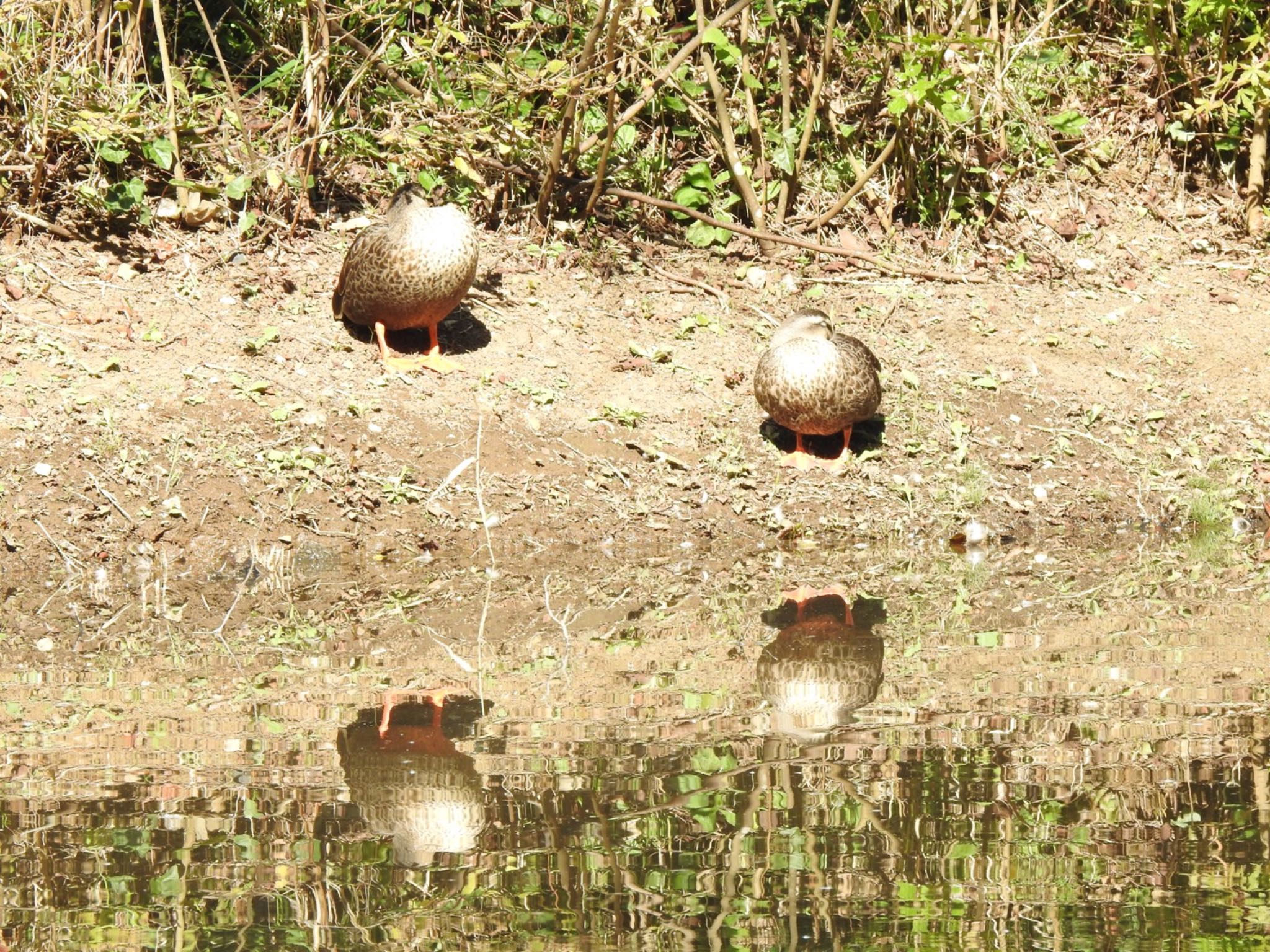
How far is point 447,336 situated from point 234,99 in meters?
2.15

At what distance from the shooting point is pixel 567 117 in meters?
8.49

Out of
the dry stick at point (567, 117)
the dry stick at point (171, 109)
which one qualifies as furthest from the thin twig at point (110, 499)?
the dry stick at point (567, 117)

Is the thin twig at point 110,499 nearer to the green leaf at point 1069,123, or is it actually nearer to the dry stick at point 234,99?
the dry stick at point 234,99

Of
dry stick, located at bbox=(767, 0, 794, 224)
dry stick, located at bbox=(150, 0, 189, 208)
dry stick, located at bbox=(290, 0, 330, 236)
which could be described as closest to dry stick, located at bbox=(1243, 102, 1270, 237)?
dry stick, located at bbox=(767, 0, 794, 224)

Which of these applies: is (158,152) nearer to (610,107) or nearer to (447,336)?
(447,336)

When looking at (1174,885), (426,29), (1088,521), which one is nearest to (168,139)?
(426,29)

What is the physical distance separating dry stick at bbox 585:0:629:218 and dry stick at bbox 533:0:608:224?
2.8 inches

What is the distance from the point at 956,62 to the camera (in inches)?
365

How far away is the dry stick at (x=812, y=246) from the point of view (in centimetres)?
897

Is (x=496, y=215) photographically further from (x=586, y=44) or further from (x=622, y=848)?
(x=622, y=848)

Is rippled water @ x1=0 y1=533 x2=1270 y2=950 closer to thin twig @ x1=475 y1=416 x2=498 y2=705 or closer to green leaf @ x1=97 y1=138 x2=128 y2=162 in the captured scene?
thin twig @ x1=475 y1=416 x2=498 y2=705

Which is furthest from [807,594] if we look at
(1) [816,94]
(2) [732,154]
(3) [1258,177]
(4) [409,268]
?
(3) [1258,177]

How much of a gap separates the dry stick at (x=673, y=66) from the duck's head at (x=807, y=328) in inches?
78.7

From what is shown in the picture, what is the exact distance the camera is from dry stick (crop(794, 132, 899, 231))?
365 inches
